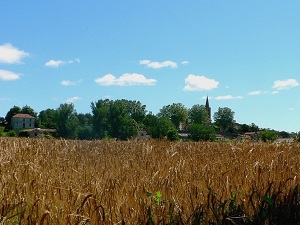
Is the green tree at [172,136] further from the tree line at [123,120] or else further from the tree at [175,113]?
the tree at [175,113]

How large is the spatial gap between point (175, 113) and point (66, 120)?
4183cm

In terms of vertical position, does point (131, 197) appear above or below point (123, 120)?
below

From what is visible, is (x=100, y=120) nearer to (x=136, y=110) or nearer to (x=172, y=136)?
(x=136, y=110)

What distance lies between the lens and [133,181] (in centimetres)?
329

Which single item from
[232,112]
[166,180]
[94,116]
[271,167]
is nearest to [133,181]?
[166,180]

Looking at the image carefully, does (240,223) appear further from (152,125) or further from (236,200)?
(152,125)

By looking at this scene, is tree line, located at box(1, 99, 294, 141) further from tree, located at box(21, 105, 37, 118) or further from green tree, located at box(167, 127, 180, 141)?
green tree, located at box(167, 127, 180, 141)

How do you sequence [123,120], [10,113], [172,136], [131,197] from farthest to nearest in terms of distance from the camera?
[10,113] < [123,120] < [172,136] < [131,197]

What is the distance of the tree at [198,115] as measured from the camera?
13900 centimetres

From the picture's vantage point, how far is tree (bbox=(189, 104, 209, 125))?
13900 centimetres

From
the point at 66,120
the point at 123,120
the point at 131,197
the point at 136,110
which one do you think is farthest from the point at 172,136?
the point at 136,110

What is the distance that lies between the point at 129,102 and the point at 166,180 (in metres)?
128

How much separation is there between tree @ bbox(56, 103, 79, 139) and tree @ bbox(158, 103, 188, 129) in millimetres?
35961

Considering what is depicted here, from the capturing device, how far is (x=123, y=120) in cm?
10712
